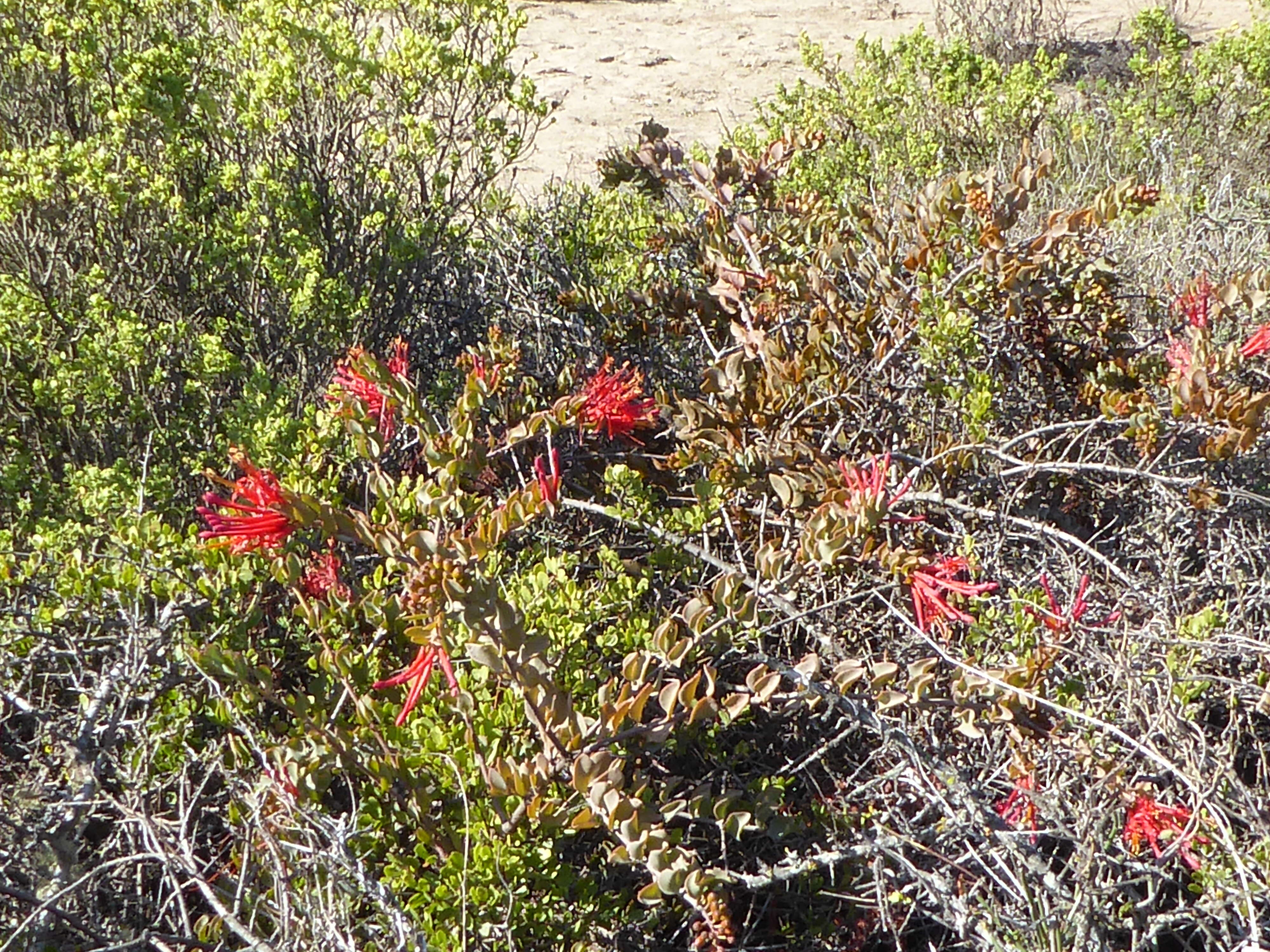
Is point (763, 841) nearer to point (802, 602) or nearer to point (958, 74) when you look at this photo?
point (802, 602)

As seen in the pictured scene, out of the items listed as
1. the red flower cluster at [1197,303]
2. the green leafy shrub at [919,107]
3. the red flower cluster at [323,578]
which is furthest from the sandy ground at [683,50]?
the red flower cluster at [323,578]

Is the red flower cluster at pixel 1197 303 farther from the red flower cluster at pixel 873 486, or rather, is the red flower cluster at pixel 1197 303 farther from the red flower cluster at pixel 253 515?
the red flower cluster at pixel 253 515

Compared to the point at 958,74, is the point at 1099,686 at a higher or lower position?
lower

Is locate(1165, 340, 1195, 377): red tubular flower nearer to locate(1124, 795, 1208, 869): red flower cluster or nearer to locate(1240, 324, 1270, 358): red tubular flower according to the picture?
locate(1240, 324, 1270, 358): red tubular flower

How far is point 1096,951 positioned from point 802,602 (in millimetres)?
922

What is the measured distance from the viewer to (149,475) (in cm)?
286

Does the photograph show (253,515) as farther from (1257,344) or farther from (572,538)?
(1257,344)

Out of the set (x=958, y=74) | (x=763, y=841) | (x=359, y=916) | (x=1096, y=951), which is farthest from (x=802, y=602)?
(x=958, y=74)

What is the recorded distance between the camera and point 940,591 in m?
2.34

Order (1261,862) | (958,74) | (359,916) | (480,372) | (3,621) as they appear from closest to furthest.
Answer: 1. (1261,862)
2. (359,916)
3. (3,621)
4. (480,372)
5. (958,74)

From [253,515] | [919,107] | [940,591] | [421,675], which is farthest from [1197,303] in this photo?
[919,107]

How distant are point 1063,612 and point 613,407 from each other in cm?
100

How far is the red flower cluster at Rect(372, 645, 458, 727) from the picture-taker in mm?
1883

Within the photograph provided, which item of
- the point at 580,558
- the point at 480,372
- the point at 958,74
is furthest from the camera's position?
the point at 958,74
